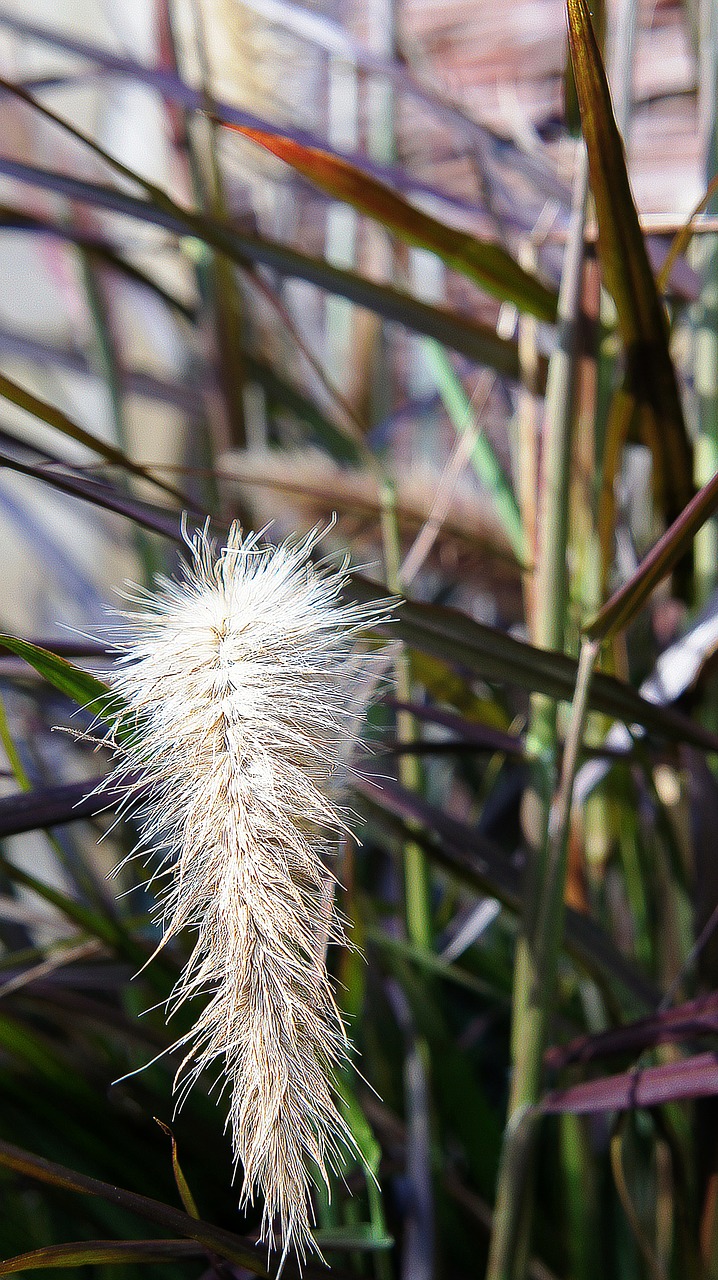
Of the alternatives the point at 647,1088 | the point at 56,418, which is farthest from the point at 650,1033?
the point at 56,418

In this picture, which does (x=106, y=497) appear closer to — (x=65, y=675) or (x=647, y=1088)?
(x=65, y=675)

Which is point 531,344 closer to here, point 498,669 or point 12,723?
point 498,669

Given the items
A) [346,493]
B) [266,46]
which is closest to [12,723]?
[346,493]

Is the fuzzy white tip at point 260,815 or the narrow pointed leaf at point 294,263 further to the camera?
the narrow pointed leaf at point 294,263

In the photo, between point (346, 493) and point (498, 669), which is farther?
point (346, 493)

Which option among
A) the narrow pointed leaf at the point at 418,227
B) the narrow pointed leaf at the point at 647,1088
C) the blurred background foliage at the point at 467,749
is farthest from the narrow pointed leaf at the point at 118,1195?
the narrow pointed leaf at the point at 418,227

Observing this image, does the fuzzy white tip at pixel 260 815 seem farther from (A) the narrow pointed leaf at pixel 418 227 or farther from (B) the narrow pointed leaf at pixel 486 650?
(A) the narrow pointed leaf at pixel 418 227

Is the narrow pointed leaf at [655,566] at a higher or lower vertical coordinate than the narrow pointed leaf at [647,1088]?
higher
